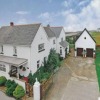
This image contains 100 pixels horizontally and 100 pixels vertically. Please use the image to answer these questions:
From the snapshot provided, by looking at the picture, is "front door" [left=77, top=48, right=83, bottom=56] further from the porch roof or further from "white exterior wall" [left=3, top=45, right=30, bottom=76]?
the porch roof

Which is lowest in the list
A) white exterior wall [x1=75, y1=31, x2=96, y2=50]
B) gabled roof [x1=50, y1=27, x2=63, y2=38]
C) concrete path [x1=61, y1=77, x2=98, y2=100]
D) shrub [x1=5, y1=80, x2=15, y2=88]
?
concrete path [x1=61, y1=77, x2=98, y2=100]

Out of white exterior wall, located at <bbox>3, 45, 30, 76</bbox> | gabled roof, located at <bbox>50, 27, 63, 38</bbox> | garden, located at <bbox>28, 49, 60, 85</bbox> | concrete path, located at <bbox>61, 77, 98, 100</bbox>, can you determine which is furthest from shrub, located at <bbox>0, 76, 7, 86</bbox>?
gabled roof, located at <bbox>50, 27, 63, 38</bbox>

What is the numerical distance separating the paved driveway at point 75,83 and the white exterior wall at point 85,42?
6787 millimetres

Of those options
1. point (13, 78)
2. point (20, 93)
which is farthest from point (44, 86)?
point (13, 78)

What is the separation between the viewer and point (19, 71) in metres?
25.6

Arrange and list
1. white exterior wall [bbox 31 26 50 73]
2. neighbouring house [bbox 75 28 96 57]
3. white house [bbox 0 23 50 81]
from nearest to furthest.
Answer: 1. white house [bbox 0 23 50 81]
2. white exterior wall [bbox 31 26 50 73]
3. neighbouring house [bbox 75 28 96 57]

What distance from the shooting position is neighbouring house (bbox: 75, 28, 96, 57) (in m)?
38.0

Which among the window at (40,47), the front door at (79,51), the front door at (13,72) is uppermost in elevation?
the window at (40,47)

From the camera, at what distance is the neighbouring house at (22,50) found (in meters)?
24.3

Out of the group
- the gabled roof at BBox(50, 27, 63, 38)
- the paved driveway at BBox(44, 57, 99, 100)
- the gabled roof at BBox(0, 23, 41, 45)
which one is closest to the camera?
the paved driveway at BBox(44, 57, 99, 100)

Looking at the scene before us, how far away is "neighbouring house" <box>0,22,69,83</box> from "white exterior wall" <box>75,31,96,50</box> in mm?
12215

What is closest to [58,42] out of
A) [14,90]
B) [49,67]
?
[49,67]

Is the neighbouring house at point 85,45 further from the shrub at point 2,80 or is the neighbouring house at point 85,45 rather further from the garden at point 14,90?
the garden at point 14,90

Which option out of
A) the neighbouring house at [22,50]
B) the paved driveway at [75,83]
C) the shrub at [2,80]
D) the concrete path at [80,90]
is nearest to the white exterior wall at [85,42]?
the paved driveway at [75,83]
